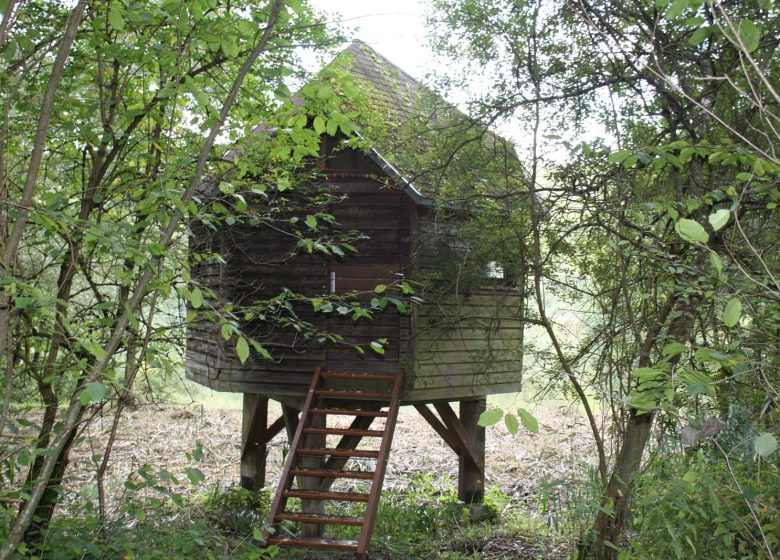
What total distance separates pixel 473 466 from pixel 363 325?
3.19m

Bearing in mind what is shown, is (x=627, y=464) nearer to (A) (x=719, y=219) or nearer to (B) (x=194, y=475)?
(B) (x=194, y=475)

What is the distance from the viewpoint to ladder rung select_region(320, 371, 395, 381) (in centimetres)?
807

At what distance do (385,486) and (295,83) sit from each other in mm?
7890

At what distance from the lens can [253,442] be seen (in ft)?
33.6

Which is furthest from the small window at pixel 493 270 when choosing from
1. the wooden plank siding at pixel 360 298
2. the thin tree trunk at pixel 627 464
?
the thin tree trunk at pixel 627 464

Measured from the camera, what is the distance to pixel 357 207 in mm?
8391

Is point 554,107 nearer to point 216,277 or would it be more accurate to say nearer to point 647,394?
point 647,394

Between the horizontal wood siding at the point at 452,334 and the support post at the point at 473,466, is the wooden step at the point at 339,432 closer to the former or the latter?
the horizontal wood siding at the point at 452,334

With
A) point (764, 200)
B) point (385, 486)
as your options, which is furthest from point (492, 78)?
point (385, 486)

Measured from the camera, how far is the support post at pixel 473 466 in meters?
10.0

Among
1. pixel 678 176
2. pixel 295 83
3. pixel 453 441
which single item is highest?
pixel 295 83

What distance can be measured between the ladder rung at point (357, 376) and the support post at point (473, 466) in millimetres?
2382

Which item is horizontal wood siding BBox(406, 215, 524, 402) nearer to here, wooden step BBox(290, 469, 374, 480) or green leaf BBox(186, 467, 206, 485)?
wooden step BBox(290, 469, 374, 480)

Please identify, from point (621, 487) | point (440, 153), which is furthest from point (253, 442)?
point (621, 487)
